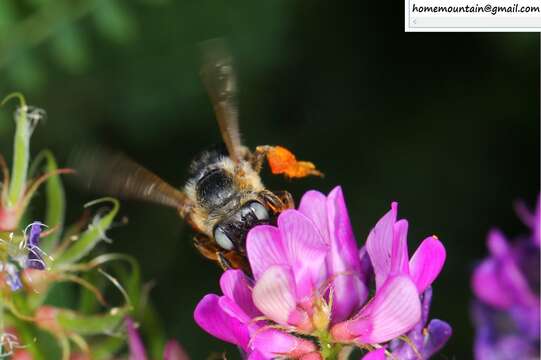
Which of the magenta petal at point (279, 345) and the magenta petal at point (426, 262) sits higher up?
the magenta petal at point (426, 262)

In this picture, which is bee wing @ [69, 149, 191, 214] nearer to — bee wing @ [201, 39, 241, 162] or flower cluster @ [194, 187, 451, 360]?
bee wing @ [201, 39, 241, 162]

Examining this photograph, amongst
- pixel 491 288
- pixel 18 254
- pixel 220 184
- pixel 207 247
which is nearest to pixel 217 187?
pixel 220 184

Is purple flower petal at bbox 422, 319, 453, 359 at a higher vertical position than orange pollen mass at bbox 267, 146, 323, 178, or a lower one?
lower

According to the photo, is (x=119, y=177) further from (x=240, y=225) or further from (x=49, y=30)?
(x=49, y=30)

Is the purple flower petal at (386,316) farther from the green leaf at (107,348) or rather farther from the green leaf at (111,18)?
the green leaf at (111,18)

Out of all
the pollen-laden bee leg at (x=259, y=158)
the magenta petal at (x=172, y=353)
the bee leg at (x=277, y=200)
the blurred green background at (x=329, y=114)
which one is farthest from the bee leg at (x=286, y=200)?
the blurred green background at (x=329, y=114)

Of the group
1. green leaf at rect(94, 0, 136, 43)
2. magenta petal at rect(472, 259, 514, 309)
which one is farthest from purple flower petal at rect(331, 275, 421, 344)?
green leaf at rect(94, 0, 136, 43)

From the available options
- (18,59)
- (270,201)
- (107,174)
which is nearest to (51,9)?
(18,59)

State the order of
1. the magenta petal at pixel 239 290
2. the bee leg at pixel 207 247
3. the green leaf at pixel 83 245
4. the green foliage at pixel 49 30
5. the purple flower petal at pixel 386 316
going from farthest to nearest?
the green foliage at pixel 49 30, the green leaf at pixel 83 245, the bee leg at pixel 207 247, the magenta petal at pixel 239 290, the purple flower petal at pixel 386 316
